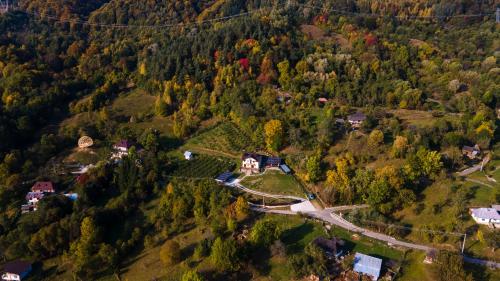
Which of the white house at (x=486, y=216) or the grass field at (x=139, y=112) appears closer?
the white house at (x=486, y=216)

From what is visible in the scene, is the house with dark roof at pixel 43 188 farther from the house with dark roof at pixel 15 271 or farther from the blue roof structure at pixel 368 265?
the blue roof structure at pixel 368 265

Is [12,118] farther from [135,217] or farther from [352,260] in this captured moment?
[352,260]

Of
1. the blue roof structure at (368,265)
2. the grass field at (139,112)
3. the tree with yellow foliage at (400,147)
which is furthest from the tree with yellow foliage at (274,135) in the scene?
the blue roof structure at (368,265)

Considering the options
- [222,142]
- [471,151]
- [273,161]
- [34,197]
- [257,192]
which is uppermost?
[471,151]

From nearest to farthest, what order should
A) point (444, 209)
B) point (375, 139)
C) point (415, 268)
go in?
point (415, 268), point (444, 209), point (375, 139)

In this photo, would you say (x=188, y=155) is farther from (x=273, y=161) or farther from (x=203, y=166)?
(x=273, y=161)

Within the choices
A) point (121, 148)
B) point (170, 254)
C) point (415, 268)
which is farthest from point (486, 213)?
point (121, 148)

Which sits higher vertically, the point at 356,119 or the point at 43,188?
the point at 356,119
